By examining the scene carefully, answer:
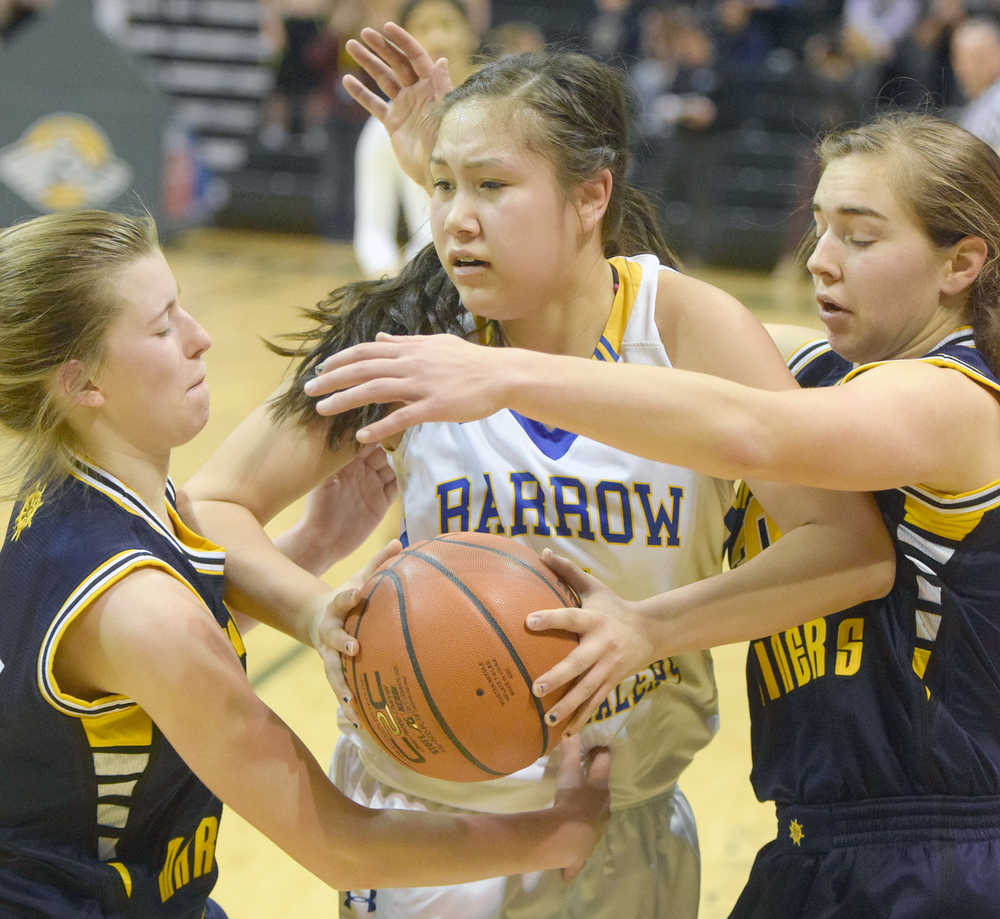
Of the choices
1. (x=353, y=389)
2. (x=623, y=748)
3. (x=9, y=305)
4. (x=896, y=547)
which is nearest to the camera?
(x=353, y=389)

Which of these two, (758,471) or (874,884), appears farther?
(874,884)

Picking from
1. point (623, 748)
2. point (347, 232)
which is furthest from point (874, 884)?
point (347, 232)

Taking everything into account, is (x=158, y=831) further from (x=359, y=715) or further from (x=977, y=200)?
(x=977, y=200)

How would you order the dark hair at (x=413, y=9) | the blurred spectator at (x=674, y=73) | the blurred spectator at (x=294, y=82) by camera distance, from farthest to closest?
the blurred spectator at (x=294, y=82) < the blurred spectator at (x=674, y=73) < the dark hair at (x=413, y=9)

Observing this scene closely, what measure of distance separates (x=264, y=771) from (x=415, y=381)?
2.19ft

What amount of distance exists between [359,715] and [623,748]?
0.52m

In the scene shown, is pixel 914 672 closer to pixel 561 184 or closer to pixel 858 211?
pixel 858 211

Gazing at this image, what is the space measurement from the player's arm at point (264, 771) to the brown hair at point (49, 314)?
11.9 inches

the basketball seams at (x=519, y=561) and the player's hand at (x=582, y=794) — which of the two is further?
the player's hand at (x=582, y=794)

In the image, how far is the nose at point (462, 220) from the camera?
2.06m

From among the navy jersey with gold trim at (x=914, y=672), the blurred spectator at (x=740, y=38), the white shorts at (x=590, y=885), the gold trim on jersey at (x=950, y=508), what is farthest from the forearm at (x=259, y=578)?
the blurred spectator at (x=740, y=38)

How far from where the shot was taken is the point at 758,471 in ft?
→ 5.92

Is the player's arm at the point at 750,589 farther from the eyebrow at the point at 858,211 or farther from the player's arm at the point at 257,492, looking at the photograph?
the player's arm at the point at 257,492

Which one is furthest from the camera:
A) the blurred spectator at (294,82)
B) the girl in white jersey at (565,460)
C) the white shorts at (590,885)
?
the blurred spectator at (294,82)
